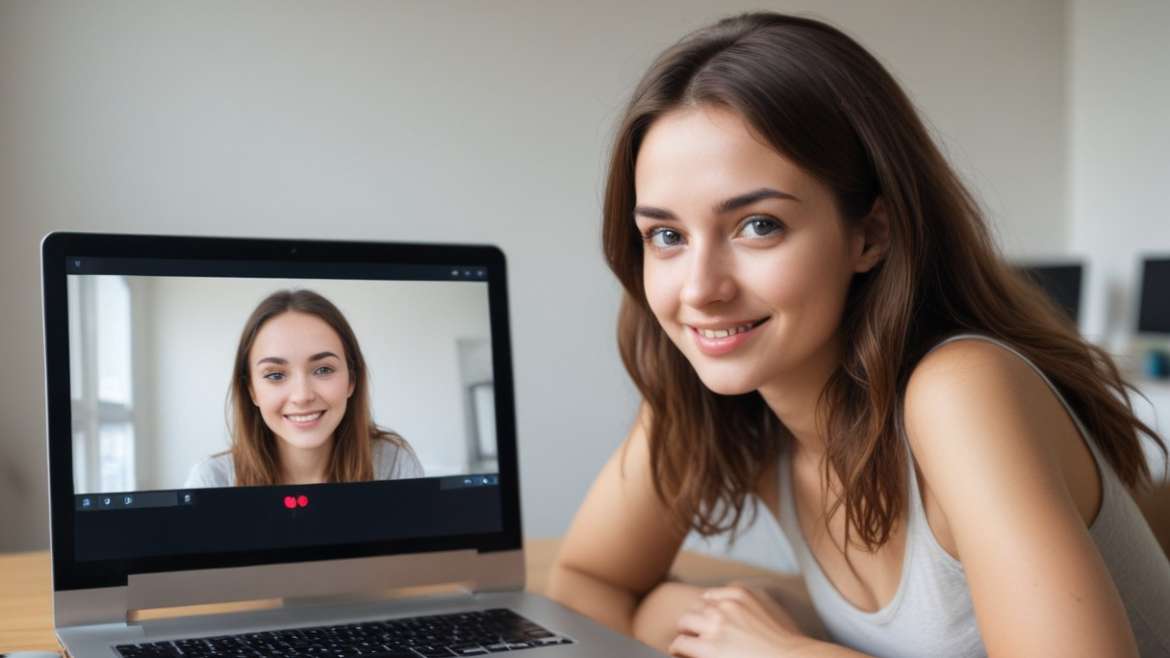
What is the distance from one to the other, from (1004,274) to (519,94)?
307cm

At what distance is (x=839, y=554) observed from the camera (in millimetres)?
1177

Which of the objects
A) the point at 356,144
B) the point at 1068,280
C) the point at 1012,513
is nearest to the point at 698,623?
the point at 1012,513

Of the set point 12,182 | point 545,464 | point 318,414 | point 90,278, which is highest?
point 12,182

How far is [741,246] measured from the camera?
98cm

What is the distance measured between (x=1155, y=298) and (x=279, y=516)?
414 centimetres

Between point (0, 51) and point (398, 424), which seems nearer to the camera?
point (398, 424)

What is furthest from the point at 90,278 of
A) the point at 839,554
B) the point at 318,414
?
the point at 839,554

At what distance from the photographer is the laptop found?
99 cm

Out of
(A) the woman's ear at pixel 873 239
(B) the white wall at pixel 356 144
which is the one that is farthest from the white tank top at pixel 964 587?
(B) the white wall at pixel 356 144

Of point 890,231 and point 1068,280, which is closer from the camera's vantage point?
point 890,231

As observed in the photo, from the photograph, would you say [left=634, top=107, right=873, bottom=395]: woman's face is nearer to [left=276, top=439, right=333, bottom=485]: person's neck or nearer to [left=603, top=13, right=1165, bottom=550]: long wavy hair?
[left=603, top=13, right=1165, bottom=550]: long wavy hair

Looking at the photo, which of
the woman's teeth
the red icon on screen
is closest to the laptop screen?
the red icon on screen

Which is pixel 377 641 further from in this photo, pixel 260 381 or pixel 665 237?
pixel 665 237

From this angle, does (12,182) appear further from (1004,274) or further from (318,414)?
(1004,274)
